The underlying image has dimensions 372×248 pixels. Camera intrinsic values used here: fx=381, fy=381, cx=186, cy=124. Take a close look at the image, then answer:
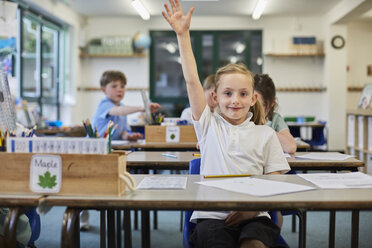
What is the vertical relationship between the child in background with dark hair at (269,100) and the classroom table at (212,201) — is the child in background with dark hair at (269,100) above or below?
above

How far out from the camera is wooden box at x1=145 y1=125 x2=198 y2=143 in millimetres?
3008

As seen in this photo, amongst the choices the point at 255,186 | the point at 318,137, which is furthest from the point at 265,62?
the point at 255,186

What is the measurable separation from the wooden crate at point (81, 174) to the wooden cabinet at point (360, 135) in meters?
→ 4.65

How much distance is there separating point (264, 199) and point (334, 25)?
7616mm

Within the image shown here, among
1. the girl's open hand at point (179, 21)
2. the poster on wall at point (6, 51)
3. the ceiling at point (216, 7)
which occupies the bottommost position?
the girl's open hand at point (179, 21)

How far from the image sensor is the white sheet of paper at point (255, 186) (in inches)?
44.1

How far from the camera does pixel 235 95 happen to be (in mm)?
1604

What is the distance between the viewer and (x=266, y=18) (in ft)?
26.8

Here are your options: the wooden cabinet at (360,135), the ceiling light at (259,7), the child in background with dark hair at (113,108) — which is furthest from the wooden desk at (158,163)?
the ceiling light at (259,7)

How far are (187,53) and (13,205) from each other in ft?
2.78

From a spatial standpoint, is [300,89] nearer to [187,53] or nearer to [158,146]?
[158,146]

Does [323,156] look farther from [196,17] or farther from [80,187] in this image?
[196,17]

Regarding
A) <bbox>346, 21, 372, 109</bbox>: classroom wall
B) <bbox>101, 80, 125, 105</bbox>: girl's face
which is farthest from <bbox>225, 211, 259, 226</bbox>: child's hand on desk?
<bbox>346, 21, 372, 109</bbox>: classroom wall

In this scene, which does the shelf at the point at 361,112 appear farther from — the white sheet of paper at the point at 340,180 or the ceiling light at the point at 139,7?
the white sheet of paper at the point at 340,180
